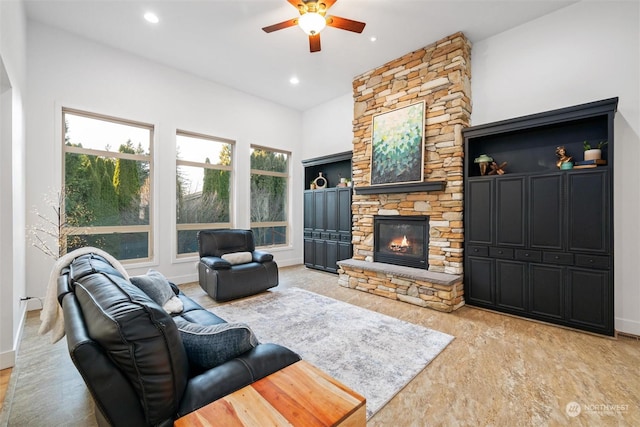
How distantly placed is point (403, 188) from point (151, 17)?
4043 millimetres

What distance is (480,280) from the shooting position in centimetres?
→ 372

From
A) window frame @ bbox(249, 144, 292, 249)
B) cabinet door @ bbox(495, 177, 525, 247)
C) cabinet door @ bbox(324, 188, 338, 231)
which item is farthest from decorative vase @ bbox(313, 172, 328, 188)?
cabinet door @ bbox(495, 177, 525, 247)

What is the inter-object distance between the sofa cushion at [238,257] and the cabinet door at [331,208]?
185 cm

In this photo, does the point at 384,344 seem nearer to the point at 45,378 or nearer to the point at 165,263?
the point at 45,378

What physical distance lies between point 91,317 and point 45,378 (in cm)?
190

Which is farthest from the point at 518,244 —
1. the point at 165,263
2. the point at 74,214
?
the point at 74,214

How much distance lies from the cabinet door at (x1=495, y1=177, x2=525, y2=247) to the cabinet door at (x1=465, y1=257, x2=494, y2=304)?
1.14 feet

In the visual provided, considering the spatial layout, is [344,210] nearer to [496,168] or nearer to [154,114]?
[496,168]

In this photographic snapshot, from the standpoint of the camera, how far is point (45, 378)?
221 cm

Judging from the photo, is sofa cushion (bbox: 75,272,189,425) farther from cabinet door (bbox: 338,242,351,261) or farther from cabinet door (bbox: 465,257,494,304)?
cabinet door (bbox: 338,242,351,261)

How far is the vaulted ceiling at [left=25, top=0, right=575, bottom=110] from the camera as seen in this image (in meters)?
3.36

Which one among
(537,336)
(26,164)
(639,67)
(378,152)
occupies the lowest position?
(537,336)

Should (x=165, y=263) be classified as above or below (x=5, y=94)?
below

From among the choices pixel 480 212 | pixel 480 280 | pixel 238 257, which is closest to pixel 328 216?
pixel 238 257
